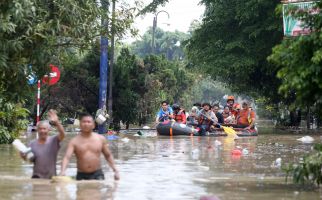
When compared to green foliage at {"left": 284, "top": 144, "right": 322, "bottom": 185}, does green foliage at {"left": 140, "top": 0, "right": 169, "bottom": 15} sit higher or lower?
higher

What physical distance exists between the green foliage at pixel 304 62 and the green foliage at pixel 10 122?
1210cm

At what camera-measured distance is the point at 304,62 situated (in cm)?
1011

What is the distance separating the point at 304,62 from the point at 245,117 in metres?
21.0

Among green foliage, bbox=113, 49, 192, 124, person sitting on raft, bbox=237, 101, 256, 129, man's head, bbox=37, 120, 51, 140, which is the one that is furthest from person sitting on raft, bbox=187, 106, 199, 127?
man's head, bbox=37, 120, 51, 140

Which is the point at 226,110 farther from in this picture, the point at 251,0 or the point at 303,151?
the point at 303,151

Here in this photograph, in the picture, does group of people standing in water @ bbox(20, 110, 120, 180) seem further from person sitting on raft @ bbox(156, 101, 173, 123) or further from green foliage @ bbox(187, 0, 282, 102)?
green foliage @ bbox(187, 0, 282, 102)

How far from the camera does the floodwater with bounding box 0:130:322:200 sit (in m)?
10.1

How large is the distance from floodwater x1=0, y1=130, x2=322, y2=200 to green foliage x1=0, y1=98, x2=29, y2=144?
119 centimetres

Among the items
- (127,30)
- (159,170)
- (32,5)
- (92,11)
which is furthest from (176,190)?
(127,30)

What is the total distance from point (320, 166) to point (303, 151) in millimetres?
9379

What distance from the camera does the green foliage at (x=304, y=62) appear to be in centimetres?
993

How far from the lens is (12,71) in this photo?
14281 millimetres

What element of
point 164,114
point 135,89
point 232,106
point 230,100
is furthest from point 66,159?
point 135,89

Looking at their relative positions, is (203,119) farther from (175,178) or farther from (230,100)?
(175,178)
